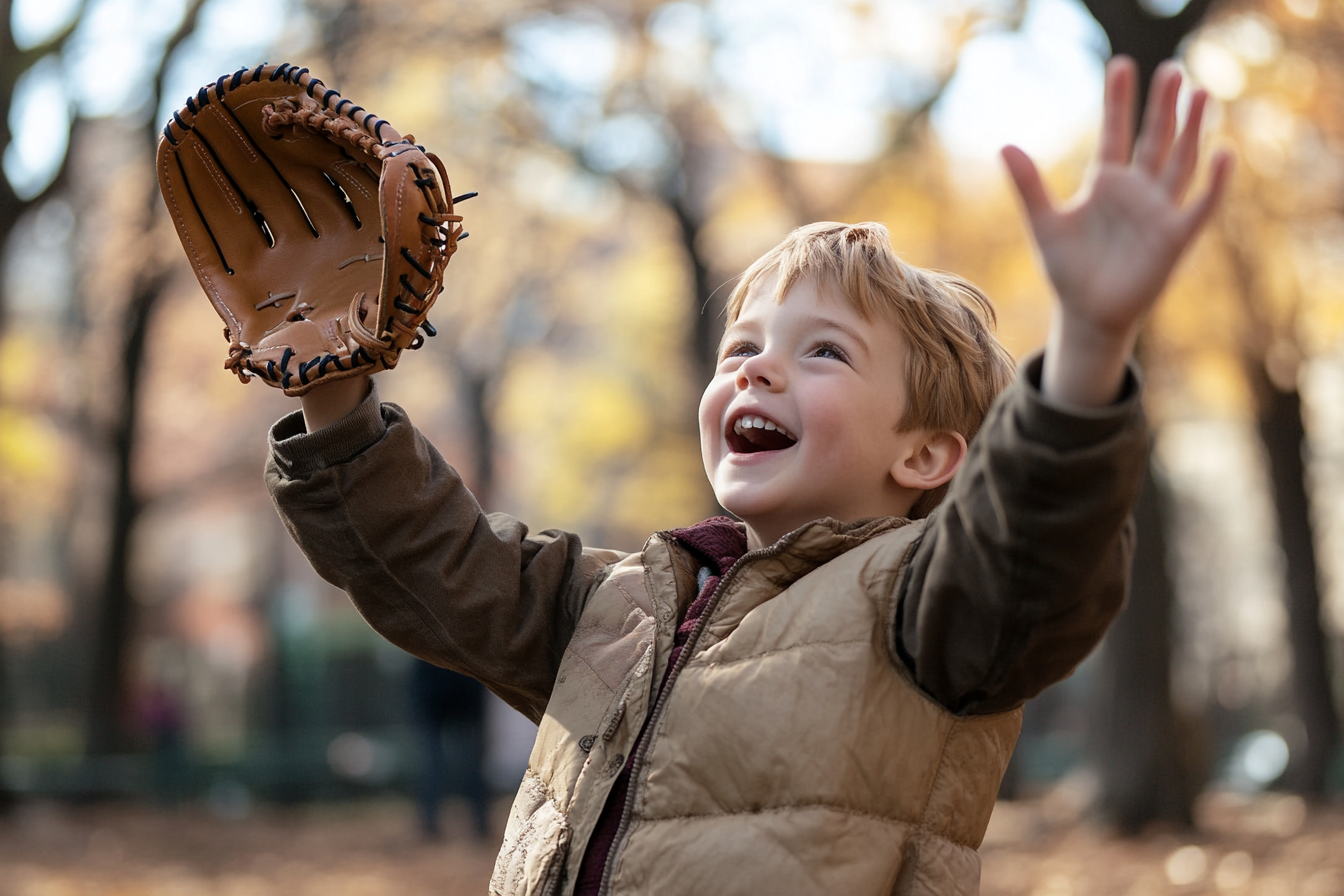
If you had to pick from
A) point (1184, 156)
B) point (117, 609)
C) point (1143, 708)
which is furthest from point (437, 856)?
point (1184, 156)

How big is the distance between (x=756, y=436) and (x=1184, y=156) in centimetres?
79

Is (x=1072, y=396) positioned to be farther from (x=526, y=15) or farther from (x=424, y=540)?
(x=526, y=15)

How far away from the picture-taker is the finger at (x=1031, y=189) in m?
1.58

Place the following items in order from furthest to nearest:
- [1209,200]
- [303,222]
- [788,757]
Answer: [303,222]
[788,757]
[1209,200]

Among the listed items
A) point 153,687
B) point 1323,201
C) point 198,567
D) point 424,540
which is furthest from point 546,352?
point 424,540

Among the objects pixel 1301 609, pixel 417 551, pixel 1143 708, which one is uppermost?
pixel 417 551

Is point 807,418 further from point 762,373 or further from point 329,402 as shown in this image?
point 329,402

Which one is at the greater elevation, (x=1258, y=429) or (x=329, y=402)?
(x=329, y=402)

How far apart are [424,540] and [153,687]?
47.6ft

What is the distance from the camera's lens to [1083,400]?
1576 mm

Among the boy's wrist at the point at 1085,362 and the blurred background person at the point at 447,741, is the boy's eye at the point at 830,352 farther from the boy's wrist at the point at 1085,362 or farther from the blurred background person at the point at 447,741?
the blurred background person at the point at 447,741

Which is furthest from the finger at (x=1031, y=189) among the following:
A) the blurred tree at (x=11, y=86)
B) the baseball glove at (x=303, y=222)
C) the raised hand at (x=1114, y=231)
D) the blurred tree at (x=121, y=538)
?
the blurred tree at (x=121, y=538)

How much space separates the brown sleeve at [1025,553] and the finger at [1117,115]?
0.25 metres

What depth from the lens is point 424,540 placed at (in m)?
2.12
